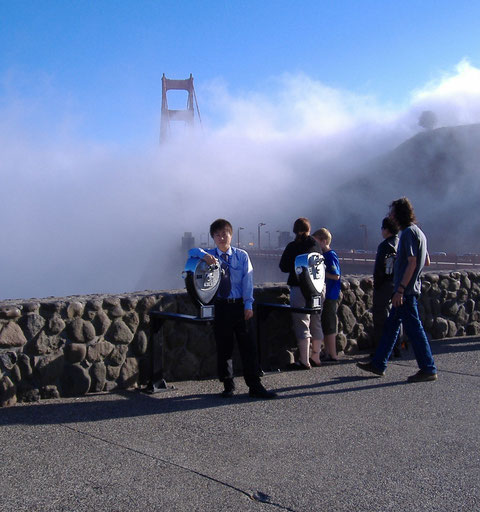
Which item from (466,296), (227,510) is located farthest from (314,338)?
(227,510)

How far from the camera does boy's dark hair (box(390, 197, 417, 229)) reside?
19.1 ft

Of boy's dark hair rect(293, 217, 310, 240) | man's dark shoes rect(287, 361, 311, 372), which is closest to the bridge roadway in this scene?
man's dark shoes rect(287, 361, 311, 372)

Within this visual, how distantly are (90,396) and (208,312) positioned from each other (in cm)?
119

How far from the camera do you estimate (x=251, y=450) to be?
3873mm

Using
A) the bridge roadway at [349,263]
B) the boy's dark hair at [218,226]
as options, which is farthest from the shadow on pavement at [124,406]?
the bridge roadway at [349,263]

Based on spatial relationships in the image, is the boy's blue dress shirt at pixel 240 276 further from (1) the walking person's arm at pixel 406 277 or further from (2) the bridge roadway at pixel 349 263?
(2) the bridge roadway at pixel 349 263

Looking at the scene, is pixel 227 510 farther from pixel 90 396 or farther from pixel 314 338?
pixel 314 338

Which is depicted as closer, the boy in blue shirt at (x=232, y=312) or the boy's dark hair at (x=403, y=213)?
the boy in blue shirt at (x=232, y=312)

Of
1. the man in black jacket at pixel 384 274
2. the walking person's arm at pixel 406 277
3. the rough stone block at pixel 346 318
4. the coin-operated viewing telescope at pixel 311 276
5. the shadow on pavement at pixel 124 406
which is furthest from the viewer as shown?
the rough stone block at pixel 346 318

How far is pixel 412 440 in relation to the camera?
404 centimetres

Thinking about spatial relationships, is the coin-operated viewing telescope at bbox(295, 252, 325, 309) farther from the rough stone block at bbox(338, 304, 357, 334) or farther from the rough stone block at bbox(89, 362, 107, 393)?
the rough stone block at bbox(89, 362, 107, 393)

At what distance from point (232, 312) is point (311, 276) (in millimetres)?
1103

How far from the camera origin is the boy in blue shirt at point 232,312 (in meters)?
5.24

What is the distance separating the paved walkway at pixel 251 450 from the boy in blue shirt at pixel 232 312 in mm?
215
